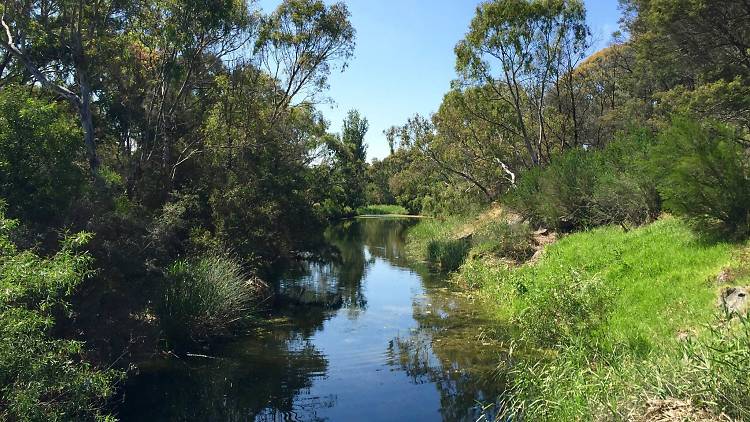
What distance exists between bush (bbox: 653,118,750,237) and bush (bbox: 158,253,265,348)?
11.3m

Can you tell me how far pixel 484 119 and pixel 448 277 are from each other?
1378cm

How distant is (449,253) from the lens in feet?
86.3

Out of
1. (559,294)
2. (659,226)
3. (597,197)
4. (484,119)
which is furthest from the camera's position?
(484,119)

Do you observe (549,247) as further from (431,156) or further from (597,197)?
(431,156)

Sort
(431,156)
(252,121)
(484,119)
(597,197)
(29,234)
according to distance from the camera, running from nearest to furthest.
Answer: (29,234) → (597,197) → (252,121) → (484,119) → (431,156)

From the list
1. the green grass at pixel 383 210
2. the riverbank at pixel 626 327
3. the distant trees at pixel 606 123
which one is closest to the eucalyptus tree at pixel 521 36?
the distant trees at pixel 606 123

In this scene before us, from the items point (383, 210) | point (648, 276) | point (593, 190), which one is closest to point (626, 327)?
point (648, 276)

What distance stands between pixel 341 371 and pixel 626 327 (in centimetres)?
594

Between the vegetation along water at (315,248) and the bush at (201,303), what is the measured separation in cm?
6

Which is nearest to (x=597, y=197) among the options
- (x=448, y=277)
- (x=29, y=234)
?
(x=448, y=277)

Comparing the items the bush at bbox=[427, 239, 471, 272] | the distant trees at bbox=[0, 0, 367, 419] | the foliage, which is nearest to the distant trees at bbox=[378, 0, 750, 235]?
the bush at bbox=[427, 239, 471, 272]

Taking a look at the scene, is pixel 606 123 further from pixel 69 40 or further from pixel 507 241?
pixel 69 40

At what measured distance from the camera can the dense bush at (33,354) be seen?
5973 millimetres

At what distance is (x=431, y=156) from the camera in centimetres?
3719
